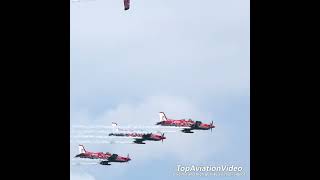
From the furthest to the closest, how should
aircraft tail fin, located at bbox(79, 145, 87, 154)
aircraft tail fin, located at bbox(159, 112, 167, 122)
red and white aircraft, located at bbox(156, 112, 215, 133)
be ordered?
1. aircraft tail fin, located at bbox(79, 145, 87, 154)
2. aircraft tail fin, located at bbox(159, 112, 167, 122)
3. red and white aircraft, located at bbox(156, 112, 215, 133)

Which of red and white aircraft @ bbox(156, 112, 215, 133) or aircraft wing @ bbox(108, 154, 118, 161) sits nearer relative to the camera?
red and white aircraft @ bbox(156, 112, 215, 133)

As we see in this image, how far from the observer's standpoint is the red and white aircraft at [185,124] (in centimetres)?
675

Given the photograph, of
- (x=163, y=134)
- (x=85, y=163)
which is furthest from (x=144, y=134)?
(x=85, y=163)

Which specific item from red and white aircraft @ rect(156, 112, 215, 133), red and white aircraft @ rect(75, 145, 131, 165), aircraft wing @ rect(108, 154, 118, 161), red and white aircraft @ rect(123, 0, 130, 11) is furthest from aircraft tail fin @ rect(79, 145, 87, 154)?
red and white aircraft @ rect(123, 0, 130, 11)

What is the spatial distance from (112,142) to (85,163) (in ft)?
Result: 1.07

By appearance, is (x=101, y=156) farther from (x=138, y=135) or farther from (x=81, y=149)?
(x=138, y=135)

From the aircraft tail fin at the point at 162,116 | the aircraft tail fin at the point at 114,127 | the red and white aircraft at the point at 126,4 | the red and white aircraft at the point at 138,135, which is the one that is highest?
the red and white aircraft at the point at 126,4

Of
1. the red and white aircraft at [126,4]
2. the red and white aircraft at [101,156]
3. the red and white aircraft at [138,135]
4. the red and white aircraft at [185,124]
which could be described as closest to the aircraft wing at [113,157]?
the red and white aircraft at [101,156]

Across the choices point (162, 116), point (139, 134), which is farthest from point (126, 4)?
point (139, 134)

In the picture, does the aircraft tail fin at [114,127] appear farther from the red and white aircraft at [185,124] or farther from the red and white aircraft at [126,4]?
the red and white aircraft at [126,4]

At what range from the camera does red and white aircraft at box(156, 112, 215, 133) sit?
22.1 ft

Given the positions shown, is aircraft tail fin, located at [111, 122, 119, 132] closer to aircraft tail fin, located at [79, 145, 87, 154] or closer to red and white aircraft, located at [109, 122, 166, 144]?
red and white aircraft, located at [109, 122, 166, 144]
